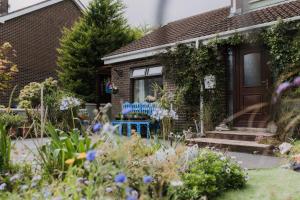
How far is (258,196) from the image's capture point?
10.5ft

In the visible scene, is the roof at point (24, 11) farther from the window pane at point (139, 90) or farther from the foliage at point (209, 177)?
the foliage at point (209, 177)

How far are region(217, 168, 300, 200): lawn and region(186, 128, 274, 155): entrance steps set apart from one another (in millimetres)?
2565

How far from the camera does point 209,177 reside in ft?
10.2

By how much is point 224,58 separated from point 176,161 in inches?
276

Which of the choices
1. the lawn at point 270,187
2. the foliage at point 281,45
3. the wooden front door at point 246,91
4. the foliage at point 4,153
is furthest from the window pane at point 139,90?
the foliage at point 4,153

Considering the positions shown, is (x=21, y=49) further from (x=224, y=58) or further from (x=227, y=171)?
(x=227, y=171)

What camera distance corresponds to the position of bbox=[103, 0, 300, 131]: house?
348 inches

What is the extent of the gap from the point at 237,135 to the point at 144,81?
16.1ft

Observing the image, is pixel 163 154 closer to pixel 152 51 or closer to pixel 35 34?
pixel 152 51

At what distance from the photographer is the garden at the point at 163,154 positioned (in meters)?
2.37

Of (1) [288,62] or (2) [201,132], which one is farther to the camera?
(2) [201,132]

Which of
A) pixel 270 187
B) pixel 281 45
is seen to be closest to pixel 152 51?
pixel 281 45

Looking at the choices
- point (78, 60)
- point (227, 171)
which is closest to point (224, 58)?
point (227, 171)

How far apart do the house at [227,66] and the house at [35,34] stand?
5666mm
